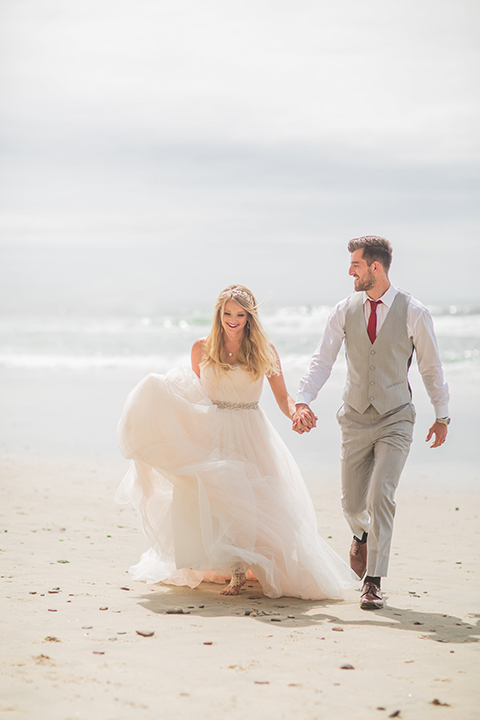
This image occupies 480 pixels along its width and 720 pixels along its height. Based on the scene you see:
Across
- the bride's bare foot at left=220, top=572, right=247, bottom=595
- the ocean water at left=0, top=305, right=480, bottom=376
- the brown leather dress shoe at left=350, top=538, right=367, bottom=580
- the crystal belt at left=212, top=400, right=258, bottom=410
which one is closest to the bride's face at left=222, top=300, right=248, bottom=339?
the crystal belt at left=212, top=400, right=258, bottom=410

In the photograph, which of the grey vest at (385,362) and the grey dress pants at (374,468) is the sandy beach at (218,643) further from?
the grey vest at (385,362)

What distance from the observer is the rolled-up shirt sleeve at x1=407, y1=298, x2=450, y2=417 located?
4.60 m

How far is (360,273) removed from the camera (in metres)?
4.74

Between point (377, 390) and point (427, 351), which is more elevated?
point (427, 351)

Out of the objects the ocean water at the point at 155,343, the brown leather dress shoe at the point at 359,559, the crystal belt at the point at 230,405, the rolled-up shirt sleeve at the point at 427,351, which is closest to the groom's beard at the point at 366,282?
the rolled-up shirt sleeve at the point at 427,351

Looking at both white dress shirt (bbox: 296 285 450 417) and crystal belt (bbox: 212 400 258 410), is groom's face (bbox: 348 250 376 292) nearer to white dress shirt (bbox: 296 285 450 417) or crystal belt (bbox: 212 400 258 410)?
white dress shirt (bbox: 296 285 450 417)

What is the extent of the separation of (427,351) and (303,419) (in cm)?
91

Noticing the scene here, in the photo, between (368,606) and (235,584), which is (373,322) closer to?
(368,606)

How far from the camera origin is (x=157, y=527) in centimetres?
477

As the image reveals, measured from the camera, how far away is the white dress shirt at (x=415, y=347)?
4613 mm

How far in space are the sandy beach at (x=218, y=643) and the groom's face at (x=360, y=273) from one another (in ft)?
6.65

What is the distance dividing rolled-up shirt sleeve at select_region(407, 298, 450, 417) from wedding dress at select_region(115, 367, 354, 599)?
42.6 inches

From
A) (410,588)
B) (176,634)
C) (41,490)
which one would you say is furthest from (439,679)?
(41,490)

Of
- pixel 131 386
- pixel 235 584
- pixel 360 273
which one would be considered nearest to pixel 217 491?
pixel 235 584
